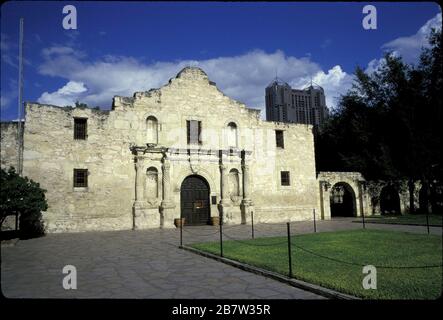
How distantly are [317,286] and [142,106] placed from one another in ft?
52.1

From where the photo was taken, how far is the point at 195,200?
64.9 feet

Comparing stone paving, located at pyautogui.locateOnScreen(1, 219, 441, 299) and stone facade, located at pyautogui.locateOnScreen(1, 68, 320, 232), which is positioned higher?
stone facade, located at pyautogui.locateOnScreen(1, 68, 320, 232)

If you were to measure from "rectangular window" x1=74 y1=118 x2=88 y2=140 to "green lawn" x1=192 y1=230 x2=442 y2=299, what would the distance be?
11110 millimetres

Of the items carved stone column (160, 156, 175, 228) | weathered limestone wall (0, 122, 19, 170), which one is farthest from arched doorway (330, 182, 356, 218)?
weathered limestone wall (0, 122, 19, 170)

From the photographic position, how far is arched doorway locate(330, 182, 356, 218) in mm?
25625

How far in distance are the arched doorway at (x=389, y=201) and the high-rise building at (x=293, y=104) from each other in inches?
1091

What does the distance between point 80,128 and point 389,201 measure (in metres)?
25.1

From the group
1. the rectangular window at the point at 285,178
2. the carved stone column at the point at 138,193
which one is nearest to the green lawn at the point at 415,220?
the rectangular window at the point at 285,178

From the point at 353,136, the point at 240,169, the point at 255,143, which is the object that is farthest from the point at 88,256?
the point at 353,136

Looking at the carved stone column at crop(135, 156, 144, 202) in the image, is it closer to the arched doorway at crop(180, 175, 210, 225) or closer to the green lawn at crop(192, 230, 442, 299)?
the arched doorway at crop(180, 175, 210, 225)

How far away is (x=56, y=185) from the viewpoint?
16172mm

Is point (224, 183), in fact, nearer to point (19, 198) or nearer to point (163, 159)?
point (163, 159)

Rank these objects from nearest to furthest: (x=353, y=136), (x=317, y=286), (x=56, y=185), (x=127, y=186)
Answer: (x=317, y=286) < (x=56, y=185) < (x=127, y=186) < (x=353, y=136)
